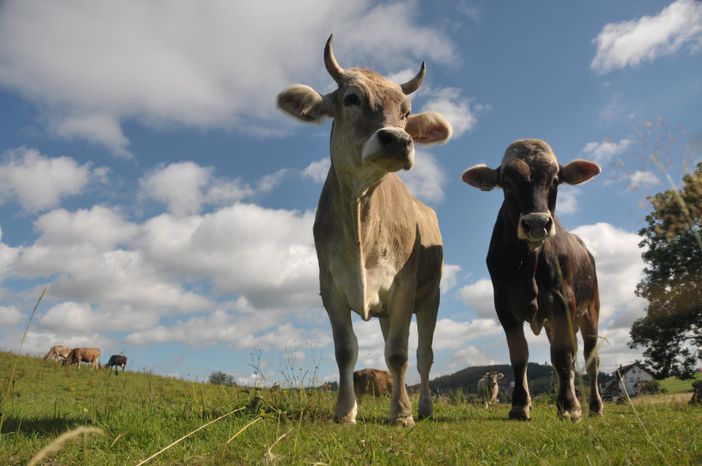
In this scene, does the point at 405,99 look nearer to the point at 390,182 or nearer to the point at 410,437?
the point at 390,182

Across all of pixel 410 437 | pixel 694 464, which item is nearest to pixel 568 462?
pixel 694 464

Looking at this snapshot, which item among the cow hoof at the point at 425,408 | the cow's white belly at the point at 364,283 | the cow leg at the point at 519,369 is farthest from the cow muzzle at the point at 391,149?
the cow hoof at the point at 425,408

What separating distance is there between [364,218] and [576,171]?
3.15m

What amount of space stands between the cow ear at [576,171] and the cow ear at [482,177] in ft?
2.65

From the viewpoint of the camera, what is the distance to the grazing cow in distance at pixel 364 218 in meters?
5.89

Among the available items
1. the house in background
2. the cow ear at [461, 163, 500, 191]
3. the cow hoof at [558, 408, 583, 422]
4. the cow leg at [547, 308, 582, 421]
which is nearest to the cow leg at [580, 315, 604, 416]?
the house in background

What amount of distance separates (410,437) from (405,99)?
352 cm

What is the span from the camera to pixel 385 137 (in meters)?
5.51

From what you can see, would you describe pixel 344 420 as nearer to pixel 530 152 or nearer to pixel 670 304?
pixel 530 152

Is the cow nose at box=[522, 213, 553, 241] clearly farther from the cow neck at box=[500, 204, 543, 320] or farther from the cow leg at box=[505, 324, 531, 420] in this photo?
the cow leg at box=[505, 324, 531, 420]

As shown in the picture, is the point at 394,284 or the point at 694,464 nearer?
the point at 694,464

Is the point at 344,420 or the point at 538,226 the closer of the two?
the point at 344,420

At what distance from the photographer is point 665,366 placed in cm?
2562

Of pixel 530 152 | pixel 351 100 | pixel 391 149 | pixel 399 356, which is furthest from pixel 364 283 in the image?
pixel 530 152
